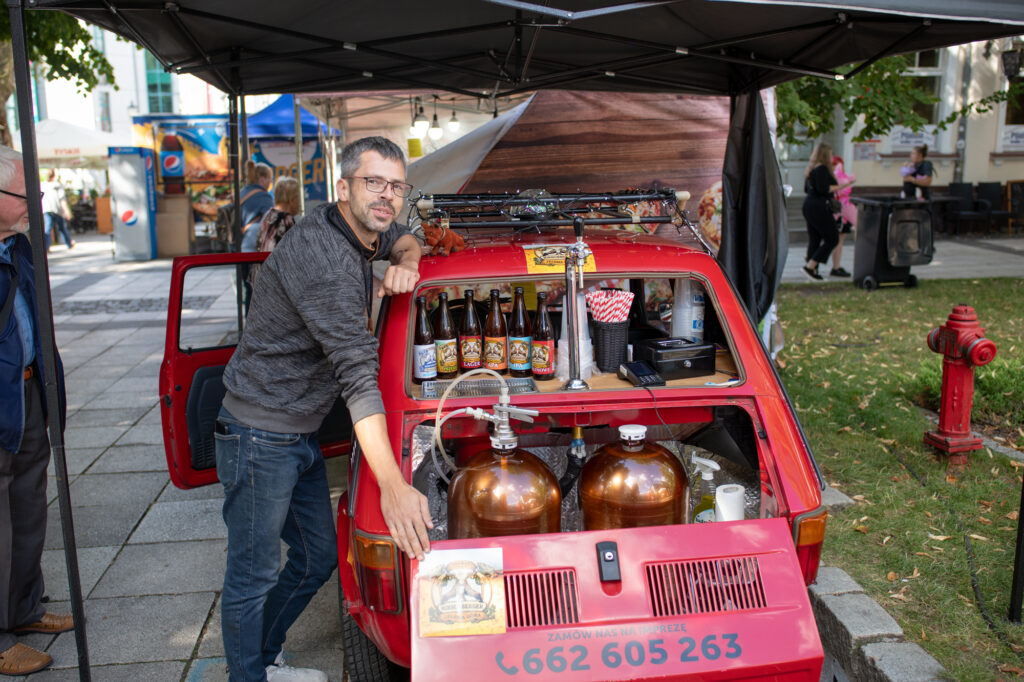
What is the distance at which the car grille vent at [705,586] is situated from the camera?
85.6 inches

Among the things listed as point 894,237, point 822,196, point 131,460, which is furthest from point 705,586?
point 822,196

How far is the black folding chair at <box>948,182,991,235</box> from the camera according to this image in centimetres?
1717

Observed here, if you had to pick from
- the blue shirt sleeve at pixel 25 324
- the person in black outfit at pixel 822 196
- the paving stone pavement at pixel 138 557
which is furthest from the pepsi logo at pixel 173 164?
the blue shirt sleeve at pixel 25 324

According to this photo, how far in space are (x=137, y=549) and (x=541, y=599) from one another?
302cm

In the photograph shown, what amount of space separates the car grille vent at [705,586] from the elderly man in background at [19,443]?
246 centimetres

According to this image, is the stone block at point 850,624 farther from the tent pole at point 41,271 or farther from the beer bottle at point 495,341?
the tent pole at point 41,271

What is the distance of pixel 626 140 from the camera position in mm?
6336

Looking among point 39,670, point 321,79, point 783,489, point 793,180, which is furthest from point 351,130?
point 793,180

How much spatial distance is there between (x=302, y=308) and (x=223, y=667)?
176cm

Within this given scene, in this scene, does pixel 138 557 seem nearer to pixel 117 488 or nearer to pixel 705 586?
pixel 117 488

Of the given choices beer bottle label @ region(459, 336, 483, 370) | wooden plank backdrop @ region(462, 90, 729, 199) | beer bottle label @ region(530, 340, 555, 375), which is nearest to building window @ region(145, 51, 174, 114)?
wooden plank backdrop @ region(462, 90, 729, 199)

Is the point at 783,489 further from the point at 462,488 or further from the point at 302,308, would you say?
the point at 302,308

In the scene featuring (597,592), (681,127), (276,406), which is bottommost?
(597,592)

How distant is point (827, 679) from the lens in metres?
3.25
